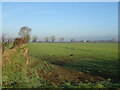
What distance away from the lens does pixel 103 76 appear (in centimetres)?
973

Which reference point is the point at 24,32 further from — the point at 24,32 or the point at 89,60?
the point at 89,60

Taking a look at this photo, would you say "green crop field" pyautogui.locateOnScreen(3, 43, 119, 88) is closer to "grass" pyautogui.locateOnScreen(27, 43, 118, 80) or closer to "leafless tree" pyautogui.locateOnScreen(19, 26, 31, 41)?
"grass" pyautogui.locateOnScreen(27, 43, 118, 80)

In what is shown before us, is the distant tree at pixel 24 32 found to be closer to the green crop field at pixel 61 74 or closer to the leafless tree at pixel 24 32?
the leafless tree at pixel 24 32

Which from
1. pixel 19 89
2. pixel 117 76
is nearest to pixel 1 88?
pixel 19 89

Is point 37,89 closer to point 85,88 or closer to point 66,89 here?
point 66,89

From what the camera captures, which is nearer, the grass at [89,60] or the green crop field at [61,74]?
the green crop field at [61,74]

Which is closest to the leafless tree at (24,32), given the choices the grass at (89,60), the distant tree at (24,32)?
the distant tree at (24,32)

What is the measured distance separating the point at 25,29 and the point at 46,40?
54095 millimetres

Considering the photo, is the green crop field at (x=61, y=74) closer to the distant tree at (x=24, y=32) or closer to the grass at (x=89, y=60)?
the grass at (x=89, y=60)

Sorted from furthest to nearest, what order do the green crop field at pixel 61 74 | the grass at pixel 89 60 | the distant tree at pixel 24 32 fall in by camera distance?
the distant tree at pixel 24 32 → the grass at pixel 89 60 → the green crop field at pixel 61 74

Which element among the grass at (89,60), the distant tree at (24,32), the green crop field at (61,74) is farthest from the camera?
the distant tree at (24,32)

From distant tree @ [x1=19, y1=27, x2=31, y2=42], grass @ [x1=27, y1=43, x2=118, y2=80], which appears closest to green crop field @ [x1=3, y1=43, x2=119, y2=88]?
grass @ [x1=27, y1=43, x2=118, y2=80]

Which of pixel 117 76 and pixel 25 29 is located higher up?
pixel 25 29

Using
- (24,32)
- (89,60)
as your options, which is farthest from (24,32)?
(89,60)
